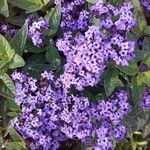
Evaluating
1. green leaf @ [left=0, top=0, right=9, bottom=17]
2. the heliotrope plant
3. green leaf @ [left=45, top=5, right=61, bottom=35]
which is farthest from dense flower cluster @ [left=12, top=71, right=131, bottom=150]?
green leaf @ [left=0, top=0, right=9, bottom=17]

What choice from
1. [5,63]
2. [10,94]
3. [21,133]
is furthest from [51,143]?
[5,63]

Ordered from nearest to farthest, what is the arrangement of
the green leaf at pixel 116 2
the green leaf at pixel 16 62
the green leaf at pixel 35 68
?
the green leaf at pixel 16 62, the green leaf at pixel 35 68, the green leaf at pixel 116 2

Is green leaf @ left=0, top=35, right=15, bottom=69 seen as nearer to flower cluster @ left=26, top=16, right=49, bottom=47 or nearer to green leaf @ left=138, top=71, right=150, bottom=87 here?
flower cluster @ left=26, top=16, right=49, bottom=47

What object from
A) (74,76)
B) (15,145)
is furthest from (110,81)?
(15,145)

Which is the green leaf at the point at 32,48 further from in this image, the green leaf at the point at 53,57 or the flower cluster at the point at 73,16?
the flower cluster at the point at 73,16

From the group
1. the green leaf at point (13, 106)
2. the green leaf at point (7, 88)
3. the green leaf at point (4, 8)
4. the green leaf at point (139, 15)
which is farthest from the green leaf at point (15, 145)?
the green leaf at point (139, 15)

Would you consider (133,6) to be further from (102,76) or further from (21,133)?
(21,133)
